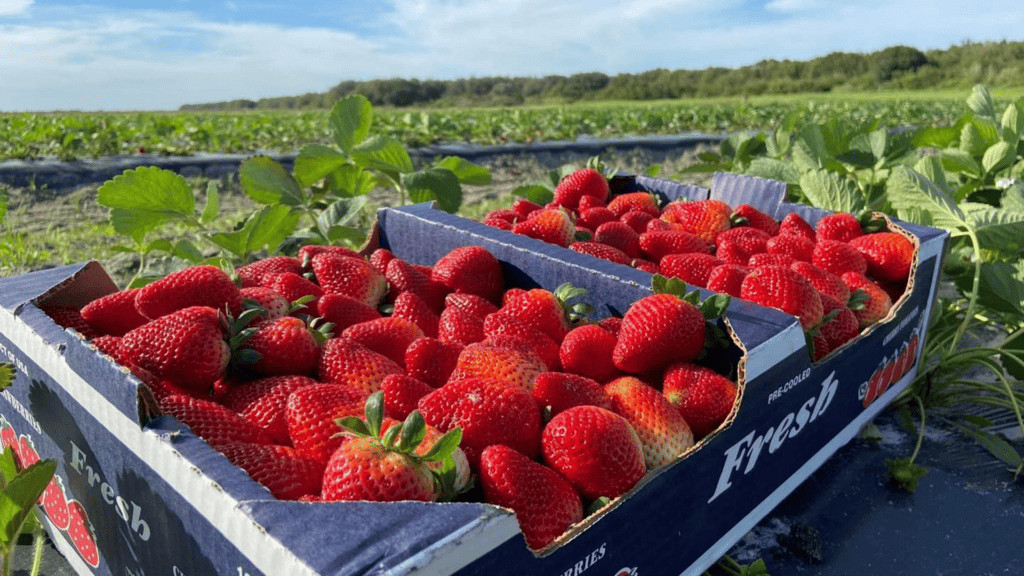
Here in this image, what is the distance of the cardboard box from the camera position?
0.68m

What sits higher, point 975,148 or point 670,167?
point 975,148

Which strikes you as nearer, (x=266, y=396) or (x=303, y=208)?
(x=266, y=396)

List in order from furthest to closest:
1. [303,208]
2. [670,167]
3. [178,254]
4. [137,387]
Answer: [670,167]
[303,208]
[178,254]
[137,387]

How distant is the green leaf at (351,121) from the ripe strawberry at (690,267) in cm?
127

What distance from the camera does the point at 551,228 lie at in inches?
72.7

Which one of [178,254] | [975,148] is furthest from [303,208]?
[975,148]

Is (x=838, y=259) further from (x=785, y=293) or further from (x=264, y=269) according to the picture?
(x=264, y=269)

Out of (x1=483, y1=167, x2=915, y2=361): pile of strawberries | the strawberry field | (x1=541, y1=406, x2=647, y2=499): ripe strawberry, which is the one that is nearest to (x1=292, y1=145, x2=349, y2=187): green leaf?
the strawberry field

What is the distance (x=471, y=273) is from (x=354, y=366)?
50 cm

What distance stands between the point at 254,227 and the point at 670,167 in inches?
267

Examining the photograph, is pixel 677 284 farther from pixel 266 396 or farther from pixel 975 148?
pixel 975 148

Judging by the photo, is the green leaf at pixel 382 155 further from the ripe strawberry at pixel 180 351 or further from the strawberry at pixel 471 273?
the ripe strawberry at pixel 180 351

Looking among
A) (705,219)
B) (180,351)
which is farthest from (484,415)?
(705,219)

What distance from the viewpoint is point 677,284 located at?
1292mm
